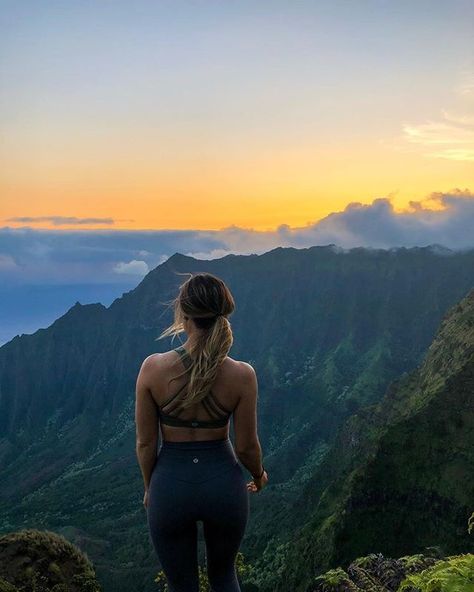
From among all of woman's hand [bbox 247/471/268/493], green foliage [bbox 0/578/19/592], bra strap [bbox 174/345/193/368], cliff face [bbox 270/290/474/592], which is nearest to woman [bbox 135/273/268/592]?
bra strap [bbox 174/345/193/368]

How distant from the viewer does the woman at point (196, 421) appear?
552 centimetres

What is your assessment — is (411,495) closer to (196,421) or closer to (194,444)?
(194,444)

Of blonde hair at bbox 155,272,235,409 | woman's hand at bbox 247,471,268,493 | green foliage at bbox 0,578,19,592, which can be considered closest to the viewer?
blonde hair at bbox 155,272,235,409

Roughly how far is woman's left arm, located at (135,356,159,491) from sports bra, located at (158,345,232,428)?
11 centimetres

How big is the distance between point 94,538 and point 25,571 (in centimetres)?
17844

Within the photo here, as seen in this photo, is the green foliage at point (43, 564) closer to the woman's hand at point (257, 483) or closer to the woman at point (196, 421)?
the woman at point (196, 421)

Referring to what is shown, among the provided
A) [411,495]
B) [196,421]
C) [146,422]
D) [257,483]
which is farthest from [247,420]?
[411,495]

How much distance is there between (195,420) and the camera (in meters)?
5.62

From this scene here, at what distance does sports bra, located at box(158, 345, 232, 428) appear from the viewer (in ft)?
18.2

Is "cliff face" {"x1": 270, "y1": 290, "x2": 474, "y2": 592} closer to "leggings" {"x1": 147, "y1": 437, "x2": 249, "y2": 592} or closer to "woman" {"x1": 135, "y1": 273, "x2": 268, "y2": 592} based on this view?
"leggings" {"x1": 147, "y1": 437, "x2": 249, "y2": 592}

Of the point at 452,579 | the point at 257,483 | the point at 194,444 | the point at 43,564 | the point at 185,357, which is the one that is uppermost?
the point at 185,357

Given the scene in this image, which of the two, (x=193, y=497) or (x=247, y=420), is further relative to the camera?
(x=247, y=420)

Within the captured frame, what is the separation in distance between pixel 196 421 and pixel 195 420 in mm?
15

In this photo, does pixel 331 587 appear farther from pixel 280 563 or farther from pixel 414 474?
pixel 280 563
